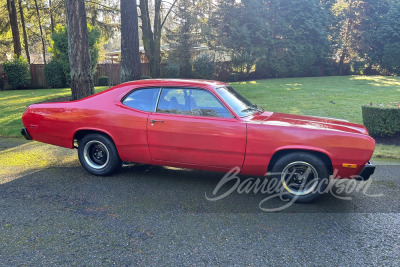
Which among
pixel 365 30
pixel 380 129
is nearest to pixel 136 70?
pixel 380 129

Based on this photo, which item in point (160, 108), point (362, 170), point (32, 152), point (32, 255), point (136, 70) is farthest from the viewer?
point (136, 70)

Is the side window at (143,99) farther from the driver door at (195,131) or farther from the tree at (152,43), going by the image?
the tree at (152,43)

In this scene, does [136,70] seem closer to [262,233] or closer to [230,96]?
[230,96]

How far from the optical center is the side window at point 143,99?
4.52 metres

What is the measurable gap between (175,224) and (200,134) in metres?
1.30

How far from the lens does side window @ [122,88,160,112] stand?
14.8 ft

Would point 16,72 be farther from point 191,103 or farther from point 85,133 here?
point 191,103

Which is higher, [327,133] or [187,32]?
[187,32]

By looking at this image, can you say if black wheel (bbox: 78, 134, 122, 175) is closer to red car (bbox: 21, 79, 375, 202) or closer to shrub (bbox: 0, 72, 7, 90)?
red car (bbox: 21, 79, 375, 202)

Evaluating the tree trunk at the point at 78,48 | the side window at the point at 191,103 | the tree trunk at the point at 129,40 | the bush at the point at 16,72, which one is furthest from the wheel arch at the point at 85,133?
the bush at the point at 16,72

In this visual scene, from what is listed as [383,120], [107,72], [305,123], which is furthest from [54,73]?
[305,123]

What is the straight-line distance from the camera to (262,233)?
127 inches

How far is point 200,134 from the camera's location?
4141mm

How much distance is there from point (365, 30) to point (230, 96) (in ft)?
104
